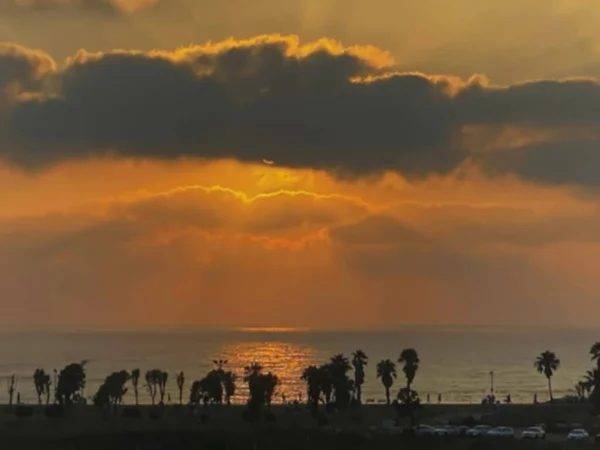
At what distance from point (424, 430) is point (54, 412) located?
4229 centimetres

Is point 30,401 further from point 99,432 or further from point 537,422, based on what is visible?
point 537,422

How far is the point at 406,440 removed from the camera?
75.8 metres

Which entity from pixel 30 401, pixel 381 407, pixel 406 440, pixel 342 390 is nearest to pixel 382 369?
pixel 381 407

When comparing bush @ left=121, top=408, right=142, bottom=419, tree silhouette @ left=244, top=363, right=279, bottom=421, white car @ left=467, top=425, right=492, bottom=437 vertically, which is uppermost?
tree silhouette @ left=244, top=363, right=279, bottom=421

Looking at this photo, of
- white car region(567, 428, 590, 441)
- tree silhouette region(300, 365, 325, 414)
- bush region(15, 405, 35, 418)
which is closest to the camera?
white car region(567, 428, 590, 441)

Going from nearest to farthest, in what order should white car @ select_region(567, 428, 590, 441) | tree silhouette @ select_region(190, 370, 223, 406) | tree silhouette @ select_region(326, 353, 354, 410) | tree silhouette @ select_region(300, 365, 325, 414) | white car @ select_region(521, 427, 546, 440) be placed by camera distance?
white car @ select_region(567, 428, 590, 441), white car @ select_region(521, 427, 546, 440), tree silhouette @ select_region(300, 365, 325, 414), tree silhouette @ select_region(326, 353, 354, 410), tree silhouette @ select_region(190, 370, 223, 406)

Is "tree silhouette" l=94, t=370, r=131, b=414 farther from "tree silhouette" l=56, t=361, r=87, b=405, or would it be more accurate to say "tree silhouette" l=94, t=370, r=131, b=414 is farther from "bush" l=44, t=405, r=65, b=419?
"bush" l=44, t=405, r=65, b=419

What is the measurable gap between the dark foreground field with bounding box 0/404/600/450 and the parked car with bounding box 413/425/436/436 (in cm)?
276

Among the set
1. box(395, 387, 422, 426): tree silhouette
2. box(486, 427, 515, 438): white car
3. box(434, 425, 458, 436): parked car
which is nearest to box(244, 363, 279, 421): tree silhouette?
box(395, 387, 422, 426): tree silhouette

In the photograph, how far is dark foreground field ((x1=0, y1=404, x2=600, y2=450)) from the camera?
7569 centimetres

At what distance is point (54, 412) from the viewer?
313ft

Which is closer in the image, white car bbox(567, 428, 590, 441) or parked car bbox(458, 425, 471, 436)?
white car bbox(567, 428, 590, 441)

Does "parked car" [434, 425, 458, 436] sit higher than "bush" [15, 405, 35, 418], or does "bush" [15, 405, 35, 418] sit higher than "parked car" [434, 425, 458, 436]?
"bush" [15, 405, 35, 418]

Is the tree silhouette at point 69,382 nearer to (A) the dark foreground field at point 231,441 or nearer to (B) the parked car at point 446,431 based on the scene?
(A) the dark foreground field at point 231,441
